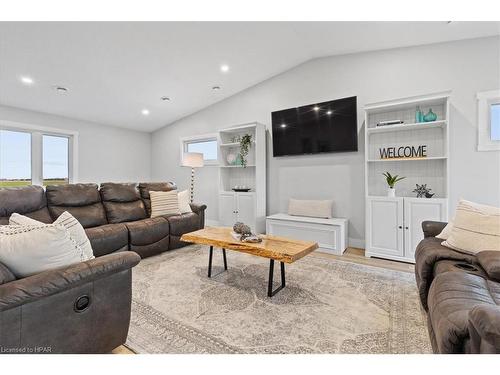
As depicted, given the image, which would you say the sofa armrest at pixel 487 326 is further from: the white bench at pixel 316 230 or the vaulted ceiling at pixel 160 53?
the vaulted ceiling at pixel 160 53

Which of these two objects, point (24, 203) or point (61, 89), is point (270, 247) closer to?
point (24, 203)

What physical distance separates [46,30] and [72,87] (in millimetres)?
1400

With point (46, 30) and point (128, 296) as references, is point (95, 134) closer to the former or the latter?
point (46, 30)

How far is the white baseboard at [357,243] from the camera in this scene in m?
3.83

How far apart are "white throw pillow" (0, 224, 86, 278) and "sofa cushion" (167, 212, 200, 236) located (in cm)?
228

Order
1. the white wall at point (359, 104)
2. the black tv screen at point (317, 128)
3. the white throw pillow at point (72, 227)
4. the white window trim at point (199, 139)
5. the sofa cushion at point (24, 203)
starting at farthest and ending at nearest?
the white window trim at point (199, 139) < the black tv screen at point (317, 128) < the white wall at point (359, 104) < the sofa cushion at point (24, 203) < the white throw pillow at point (72, 227)

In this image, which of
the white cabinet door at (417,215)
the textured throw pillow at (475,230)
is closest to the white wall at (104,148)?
the white cabinet door at (417,215)

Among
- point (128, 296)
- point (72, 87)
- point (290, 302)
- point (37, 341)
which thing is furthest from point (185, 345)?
point (72, 87)

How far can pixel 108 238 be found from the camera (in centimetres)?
295

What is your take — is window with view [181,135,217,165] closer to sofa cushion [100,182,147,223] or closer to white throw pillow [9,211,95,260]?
sofa cushion [100,182,147,223]

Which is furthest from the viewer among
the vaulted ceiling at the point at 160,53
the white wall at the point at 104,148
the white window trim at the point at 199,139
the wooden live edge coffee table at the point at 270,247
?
the white window trim at the point at 199,139

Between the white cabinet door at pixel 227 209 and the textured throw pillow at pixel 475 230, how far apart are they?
10.9ft

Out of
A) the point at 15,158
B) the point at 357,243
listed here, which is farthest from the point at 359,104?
the point at 15,158
